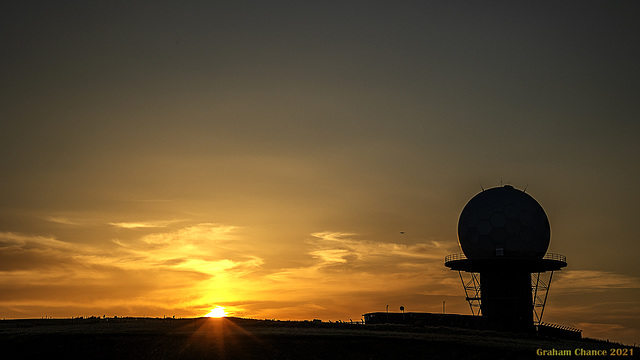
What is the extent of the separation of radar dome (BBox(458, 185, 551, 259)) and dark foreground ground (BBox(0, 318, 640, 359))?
15.0m

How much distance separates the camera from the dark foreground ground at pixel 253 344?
153 ft

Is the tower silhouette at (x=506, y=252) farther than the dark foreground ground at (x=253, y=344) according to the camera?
Yes

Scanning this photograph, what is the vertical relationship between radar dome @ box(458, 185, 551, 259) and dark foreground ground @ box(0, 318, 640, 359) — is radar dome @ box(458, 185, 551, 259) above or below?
above

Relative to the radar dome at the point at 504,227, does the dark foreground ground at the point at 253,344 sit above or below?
below

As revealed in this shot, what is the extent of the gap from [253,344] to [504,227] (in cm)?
3544

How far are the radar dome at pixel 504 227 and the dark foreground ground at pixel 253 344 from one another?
1496 cm

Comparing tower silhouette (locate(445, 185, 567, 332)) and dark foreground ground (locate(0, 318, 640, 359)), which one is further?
tower silhouette (locate(445, 185, 567, 332))

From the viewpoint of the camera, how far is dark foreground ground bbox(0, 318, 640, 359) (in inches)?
1837

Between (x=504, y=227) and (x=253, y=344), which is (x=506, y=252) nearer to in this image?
(x=504, y=227)

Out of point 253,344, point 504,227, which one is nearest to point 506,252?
point 504,227

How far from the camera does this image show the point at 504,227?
7381 centimetres

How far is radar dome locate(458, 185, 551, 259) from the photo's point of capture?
7362cm

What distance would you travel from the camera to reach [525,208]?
75312 millimetres

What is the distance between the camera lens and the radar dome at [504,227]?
73.6m
